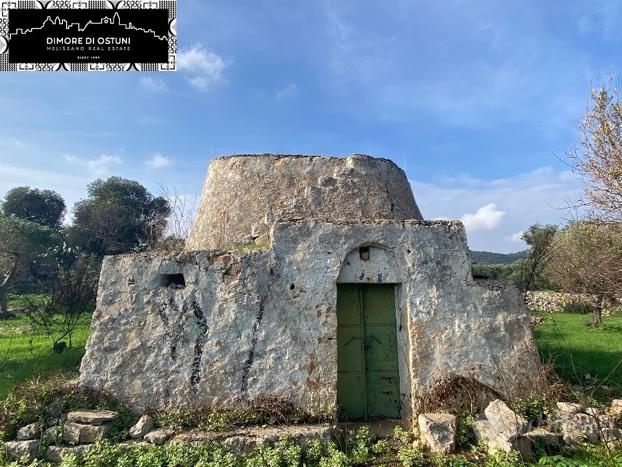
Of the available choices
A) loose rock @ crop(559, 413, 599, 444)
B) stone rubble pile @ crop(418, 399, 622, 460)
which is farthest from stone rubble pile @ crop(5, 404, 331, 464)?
loose rock @ crop(559, 413, 599, 444)

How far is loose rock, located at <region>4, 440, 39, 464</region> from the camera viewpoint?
14.6 feet

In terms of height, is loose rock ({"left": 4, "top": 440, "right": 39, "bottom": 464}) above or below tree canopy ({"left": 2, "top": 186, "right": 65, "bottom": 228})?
below

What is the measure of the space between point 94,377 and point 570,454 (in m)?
5.92

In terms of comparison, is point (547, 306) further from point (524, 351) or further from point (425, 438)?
point (425, 438)

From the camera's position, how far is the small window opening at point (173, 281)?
5.44 meters

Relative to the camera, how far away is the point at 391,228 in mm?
5539

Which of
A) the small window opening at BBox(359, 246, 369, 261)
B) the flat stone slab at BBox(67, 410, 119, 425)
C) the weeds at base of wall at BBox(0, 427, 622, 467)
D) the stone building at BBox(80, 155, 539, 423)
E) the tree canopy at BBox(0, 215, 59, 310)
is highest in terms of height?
the tree canopy at BBox(0, 215, 59, 310)

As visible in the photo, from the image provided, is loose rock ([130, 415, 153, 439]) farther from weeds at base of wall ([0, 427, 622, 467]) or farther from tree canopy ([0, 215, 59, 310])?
tree canopy ([0, 215, 59, 310])

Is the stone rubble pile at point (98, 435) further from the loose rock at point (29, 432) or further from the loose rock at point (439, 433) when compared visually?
A: the loose rock at point (439, 433)

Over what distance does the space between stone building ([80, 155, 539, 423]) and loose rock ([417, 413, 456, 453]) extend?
49 cm

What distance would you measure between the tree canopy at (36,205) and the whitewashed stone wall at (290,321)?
1315 inches

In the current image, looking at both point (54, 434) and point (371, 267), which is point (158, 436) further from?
point (371, 267)

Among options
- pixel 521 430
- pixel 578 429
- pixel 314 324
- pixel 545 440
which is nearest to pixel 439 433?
pixel 521 430

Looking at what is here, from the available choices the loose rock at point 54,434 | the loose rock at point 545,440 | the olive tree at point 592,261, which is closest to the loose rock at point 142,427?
the loose rock at point 54,434
